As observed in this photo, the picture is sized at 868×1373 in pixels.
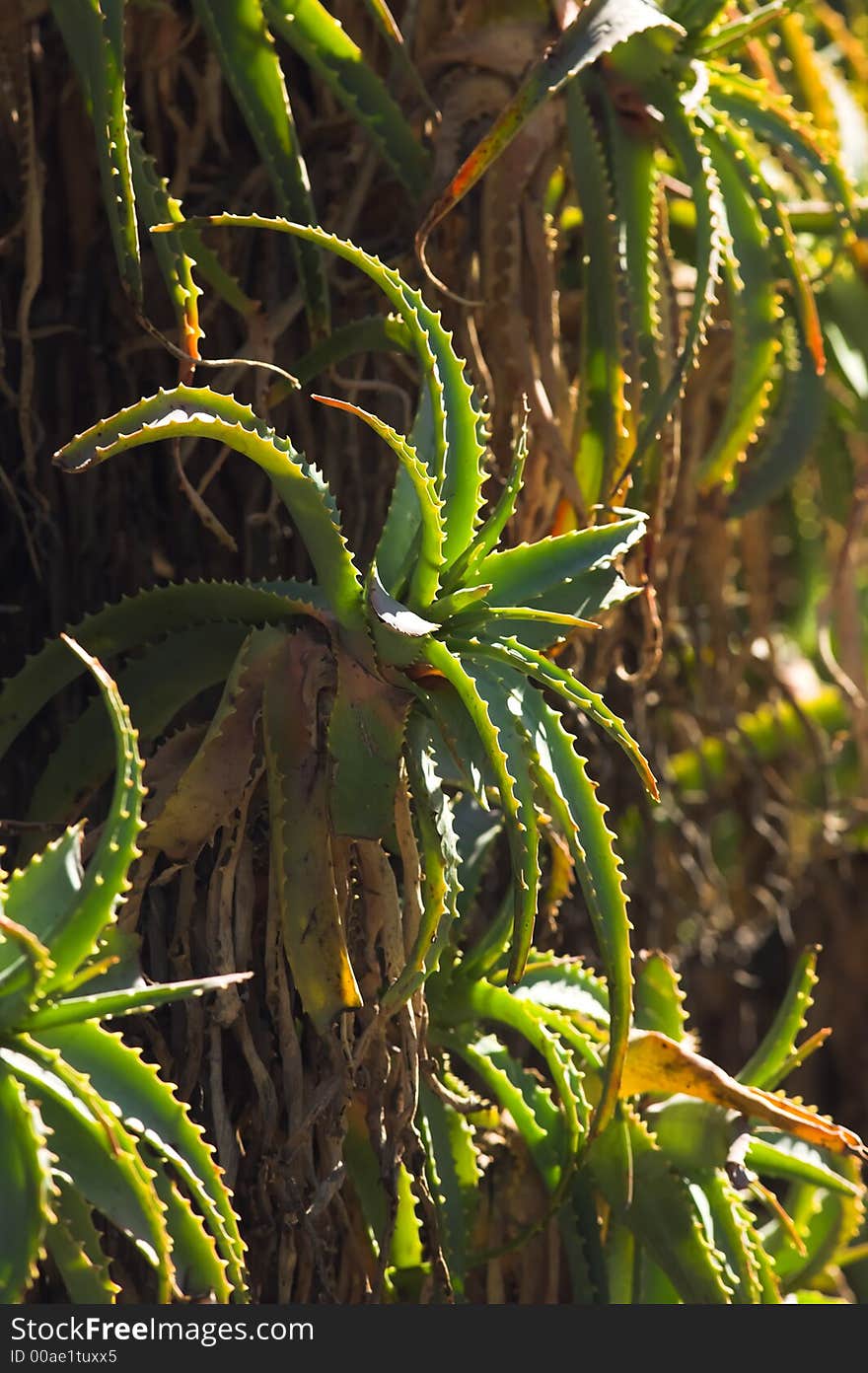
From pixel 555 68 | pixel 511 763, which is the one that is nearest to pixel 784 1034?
pixel 511 763

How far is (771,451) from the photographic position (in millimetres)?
1128

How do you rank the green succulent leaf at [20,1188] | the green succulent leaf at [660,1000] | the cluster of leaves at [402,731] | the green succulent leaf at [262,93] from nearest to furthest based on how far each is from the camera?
the green succulent leaf at [20,1188]
the cluster of leaves at [402,731]
the green succulent leaf at [262,93]
the green succulent leaf at [660,1000]

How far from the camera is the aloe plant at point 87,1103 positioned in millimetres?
596

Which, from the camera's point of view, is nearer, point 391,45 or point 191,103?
point 391,45

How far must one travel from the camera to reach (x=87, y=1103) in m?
0.61

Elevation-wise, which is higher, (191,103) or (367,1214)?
(191,103)

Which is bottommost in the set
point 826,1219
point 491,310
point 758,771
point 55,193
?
point 826,1219

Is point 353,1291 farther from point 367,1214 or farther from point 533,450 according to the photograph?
point 533,450

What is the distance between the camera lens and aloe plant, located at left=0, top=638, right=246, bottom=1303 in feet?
1.95

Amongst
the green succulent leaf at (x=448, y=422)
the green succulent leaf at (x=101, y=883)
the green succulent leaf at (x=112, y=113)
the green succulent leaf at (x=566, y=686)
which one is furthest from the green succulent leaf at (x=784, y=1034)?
the green succulent leaf at (x=112, y=113)

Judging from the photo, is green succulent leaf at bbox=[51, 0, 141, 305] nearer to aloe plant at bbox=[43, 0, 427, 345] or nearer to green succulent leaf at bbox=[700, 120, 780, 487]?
aloe plant at bbox=[43, 0, 427, 345]

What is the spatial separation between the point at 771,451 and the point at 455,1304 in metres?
0.66

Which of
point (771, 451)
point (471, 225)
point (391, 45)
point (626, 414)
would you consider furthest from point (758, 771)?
point (391, 45)

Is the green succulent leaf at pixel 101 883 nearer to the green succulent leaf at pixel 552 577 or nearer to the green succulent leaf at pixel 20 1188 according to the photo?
the green succulent leaf at pixel 20 1188
